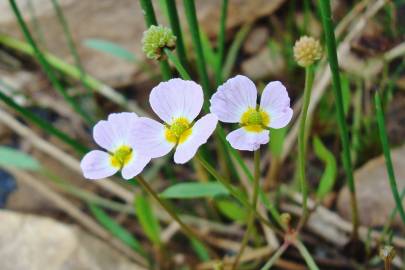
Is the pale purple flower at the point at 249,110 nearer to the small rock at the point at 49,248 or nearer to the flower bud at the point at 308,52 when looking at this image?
the flower bud at the point at 308,52

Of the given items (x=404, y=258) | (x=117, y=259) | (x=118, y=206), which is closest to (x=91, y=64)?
(x=118, y=206)

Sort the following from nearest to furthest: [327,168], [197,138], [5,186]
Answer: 1. [197,138]
2. [327,168]
3. [5,186]

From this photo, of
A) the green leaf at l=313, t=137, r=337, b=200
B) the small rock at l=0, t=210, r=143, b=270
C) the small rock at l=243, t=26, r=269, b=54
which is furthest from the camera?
the small rock at l=243, t=26, r=269, b=54

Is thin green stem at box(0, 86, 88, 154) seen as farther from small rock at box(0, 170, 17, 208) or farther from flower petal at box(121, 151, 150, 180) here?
small rock at box(0, 170, 17, 208)

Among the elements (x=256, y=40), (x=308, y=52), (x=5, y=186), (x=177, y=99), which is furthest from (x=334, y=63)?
(x=5, y=186)

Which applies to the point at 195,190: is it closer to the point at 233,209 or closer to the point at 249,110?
the point at 233,209

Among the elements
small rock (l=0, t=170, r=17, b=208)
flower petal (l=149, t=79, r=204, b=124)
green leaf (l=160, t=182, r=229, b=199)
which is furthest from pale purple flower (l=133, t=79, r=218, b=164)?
small rock (l=0, t=170, r=17, b=208)
